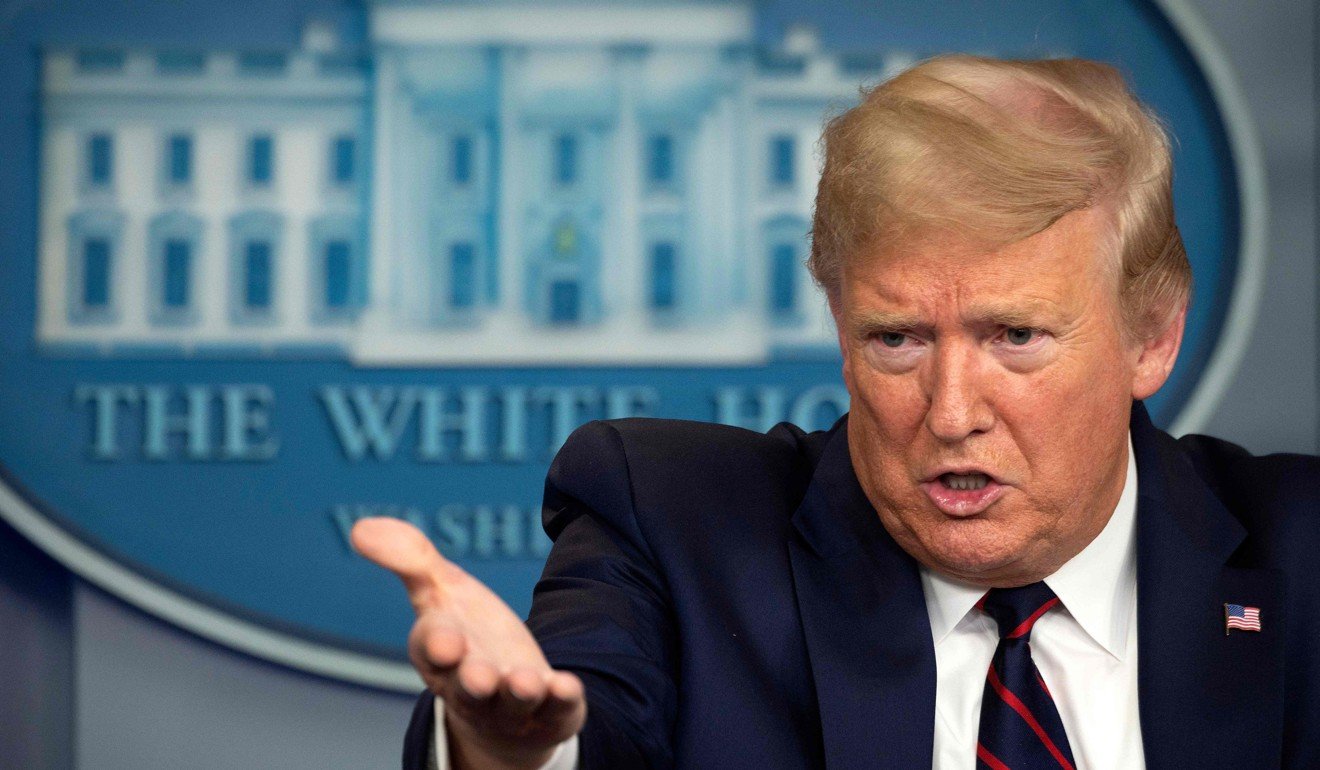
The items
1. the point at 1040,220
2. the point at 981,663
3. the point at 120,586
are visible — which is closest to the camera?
the point at 1040,220

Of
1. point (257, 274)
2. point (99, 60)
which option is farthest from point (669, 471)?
point (99, 60)

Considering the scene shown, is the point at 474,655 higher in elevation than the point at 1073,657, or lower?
higher

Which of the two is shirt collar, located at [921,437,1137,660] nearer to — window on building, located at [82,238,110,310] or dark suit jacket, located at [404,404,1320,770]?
dark suit jacket, located at [404,404,1320,770]

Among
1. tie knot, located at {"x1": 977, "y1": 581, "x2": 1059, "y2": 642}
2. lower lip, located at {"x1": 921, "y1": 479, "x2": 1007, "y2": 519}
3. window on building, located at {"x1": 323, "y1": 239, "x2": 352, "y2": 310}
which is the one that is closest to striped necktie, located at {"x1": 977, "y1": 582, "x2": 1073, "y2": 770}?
tie knot, located at {"x1": 977, "y1": 581, "x2": 1059, "y2": 642}

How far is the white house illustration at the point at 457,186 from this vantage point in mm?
2523

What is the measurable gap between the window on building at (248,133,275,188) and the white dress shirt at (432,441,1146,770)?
1527mm

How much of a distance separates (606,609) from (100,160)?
63.1 inches

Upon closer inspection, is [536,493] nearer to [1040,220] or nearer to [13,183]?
[13,183]

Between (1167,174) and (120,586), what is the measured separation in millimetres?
1791

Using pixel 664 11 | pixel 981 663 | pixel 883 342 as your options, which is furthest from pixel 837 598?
pixel 664 11

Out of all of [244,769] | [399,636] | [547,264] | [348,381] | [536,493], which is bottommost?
[244,769]

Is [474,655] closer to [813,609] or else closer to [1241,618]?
[813,609]

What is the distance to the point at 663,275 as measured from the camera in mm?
2535

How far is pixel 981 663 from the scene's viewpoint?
4.64 ft
